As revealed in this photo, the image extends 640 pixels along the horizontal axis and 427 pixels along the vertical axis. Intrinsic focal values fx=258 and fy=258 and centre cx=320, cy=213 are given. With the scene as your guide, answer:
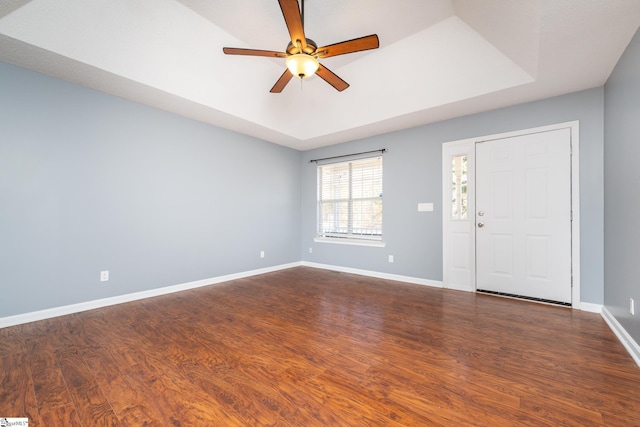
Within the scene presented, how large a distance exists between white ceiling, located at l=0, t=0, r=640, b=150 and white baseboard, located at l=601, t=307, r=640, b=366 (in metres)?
2.44

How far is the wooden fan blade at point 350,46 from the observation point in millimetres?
2107

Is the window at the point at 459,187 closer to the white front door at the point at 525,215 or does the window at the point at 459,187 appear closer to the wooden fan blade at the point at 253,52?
the white front door at the point at 525,215

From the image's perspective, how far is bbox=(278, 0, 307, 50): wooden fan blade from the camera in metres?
1.81

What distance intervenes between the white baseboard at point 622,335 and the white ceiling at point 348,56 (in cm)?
244

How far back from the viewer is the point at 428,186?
4.10 meters

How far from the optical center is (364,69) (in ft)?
11.7

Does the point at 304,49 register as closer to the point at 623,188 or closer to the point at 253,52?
the point at 253,52

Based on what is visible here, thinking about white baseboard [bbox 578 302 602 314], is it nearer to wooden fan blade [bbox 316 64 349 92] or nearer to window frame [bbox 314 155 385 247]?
window frame [bbox 314 155 385 247]

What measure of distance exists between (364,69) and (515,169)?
2421mm

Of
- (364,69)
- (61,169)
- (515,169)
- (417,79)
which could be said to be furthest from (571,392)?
(61,169)

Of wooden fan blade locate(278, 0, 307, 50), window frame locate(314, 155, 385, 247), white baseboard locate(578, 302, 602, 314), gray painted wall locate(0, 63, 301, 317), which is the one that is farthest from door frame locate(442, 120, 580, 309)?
gray painted wall locate(0, 63, 301, 317)

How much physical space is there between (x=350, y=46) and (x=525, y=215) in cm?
302


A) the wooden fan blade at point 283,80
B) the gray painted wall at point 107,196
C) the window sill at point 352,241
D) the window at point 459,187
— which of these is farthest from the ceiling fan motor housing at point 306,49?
the window sill at point 352,241

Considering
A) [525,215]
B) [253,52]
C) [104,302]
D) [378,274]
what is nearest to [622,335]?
[525,215]
